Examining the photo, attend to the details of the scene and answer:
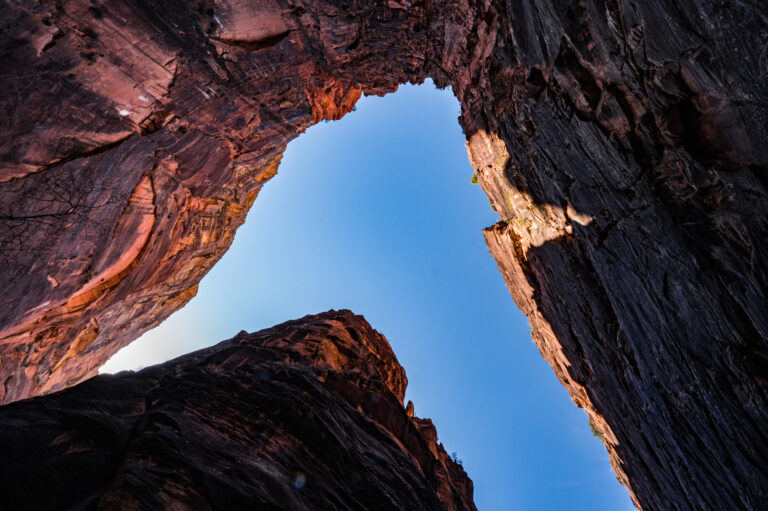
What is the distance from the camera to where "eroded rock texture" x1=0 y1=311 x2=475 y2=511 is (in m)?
5.68

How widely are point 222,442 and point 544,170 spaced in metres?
13.1

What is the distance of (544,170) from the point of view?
1001cm

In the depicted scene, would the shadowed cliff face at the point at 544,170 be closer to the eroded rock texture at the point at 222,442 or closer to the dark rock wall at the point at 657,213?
the dark rock wall at the point at 657,213

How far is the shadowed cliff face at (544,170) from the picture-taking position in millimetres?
6746

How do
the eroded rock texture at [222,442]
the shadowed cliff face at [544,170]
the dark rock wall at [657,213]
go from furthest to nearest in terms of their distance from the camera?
the shadowed cliff face at [544,170]
the dark rock wall at [657,213]
the eroded rock texture at [222,442]

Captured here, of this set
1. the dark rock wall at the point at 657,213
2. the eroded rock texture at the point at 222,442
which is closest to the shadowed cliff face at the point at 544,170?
the dark rock wall at the point at 657,213

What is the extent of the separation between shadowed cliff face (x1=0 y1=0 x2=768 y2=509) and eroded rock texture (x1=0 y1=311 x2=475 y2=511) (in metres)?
4.26

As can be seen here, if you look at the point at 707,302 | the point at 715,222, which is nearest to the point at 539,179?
the point at 715,222

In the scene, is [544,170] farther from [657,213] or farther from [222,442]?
[222,442]

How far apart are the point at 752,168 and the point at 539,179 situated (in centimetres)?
481

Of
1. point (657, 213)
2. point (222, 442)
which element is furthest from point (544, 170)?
point (222, 442)

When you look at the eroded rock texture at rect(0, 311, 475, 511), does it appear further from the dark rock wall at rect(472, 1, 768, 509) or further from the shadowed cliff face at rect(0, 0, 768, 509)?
the dark rock wall at rect(472, 1, 768, 509)

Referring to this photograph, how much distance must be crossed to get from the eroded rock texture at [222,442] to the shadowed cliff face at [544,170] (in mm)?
4260

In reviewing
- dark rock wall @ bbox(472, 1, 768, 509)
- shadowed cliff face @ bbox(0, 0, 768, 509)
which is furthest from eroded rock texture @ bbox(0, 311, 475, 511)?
dark rock wall @ bbox(472, 1, 768, 509)
